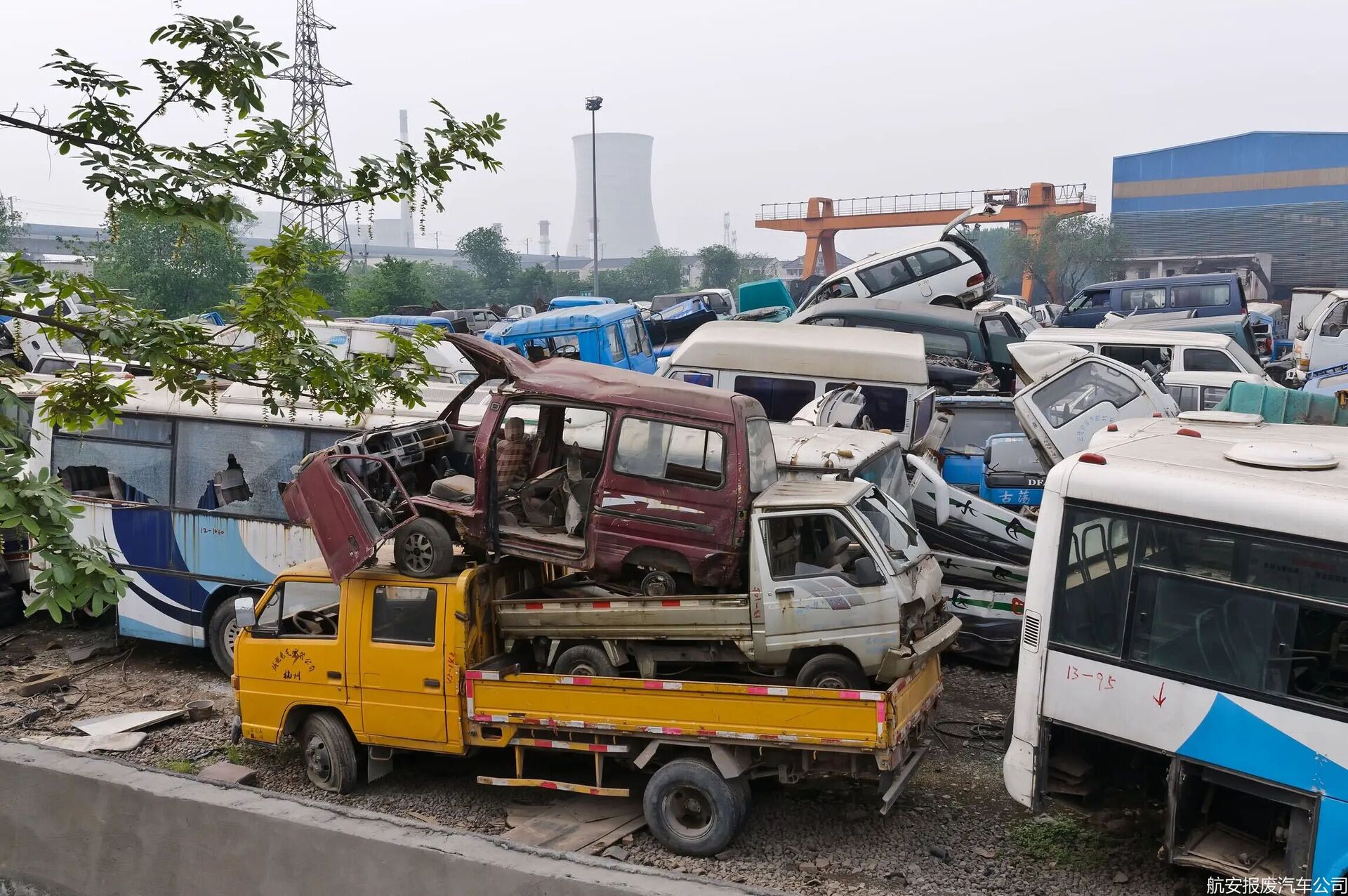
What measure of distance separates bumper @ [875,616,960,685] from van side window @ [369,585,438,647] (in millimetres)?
3029

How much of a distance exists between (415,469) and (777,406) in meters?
5.85

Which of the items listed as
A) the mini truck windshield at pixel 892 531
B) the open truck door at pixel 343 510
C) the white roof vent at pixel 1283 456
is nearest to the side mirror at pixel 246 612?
the open truck door at pixel 343 510

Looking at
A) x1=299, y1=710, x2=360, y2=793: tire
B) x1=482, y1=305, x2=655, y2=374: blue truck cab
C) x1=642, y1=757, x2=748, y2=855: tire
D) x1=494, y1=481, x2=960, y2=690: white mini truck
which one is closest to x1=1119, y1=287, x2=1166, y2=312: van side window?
x1=482, y1=305, x2=655, y2=374: blue truck cab

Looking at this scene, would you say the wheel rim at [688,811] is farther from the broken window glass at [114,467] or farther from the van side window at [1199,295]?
the van side window at [1199,295]

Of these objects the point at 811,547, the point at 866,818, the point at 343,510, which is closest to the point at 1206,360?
the point at 811,547

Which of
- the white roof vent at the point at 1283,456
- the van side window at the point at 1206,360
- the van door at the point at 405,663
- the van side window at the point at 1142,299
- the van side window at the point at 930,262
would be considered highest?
the van side window at the point at 930,262

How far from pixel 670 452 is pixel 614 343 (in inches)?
449

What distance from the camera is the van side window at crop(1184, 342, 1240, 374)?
47.9ft

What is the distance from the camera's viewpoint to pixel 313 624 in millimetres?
8234

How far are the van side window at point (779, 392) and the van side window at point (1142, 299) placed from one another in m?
12.9

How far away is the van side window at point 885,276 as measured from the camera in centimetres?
2117

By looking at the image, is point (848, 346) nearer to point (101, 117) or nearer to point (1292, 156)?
point (101, 117)

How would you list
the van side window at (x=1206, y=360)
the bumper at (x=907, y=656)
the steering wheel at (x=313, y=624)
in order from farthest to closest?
1. the van side window at (x=1206, y=360)
2. the steering wheel at (x=313, y=624)
3. the bumper at (x=907, y=656)

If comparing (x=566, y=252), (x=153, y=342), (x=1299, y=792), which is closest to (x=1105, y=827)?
(x=1299, y=792)
